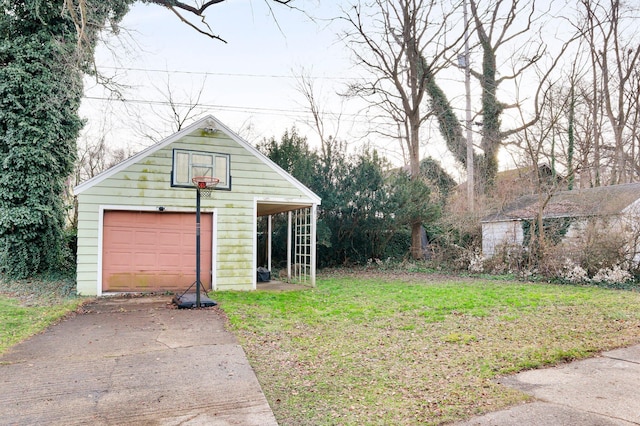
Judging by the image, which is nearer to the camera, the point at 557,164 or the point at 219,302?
the point at 219,302

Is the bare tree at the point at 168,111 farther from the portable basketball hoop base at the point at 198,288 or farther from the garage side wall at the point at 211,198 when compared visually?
the portable basketball hoop base at the point at 198,288

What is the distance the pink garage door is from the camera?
9.60 metres

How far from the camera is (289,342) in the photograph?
18.6ft

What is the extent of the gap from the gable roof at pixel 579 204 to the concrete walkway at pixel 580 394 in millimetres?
8952

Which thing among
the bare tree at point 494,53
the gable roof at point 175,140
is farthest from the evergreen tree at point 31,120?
the bare tree at point 494,53

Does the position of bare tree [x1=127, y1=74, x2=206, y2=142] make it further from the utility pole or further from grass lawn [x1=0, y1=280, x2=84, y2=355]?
the utility pole

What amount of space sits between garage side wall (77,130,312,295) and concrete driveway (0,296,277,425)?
10.2ft

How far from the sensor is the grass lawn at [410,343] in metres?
3.73

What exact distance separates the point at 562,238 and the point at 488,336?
8846 mm

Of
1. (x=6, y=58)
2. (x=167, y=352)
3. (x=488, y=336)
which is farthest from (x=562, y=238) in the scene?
(x=6, y=58)

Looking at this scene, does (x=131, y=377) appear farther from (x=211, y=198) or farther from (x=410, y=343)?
(x=211, y=198)

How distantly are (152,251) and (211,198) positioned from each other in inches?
73.8

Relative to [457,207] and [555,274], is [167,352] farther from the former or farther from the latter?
[457,207]

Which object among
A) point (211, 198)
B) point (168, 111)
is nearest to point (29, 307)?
point (211, 198)
